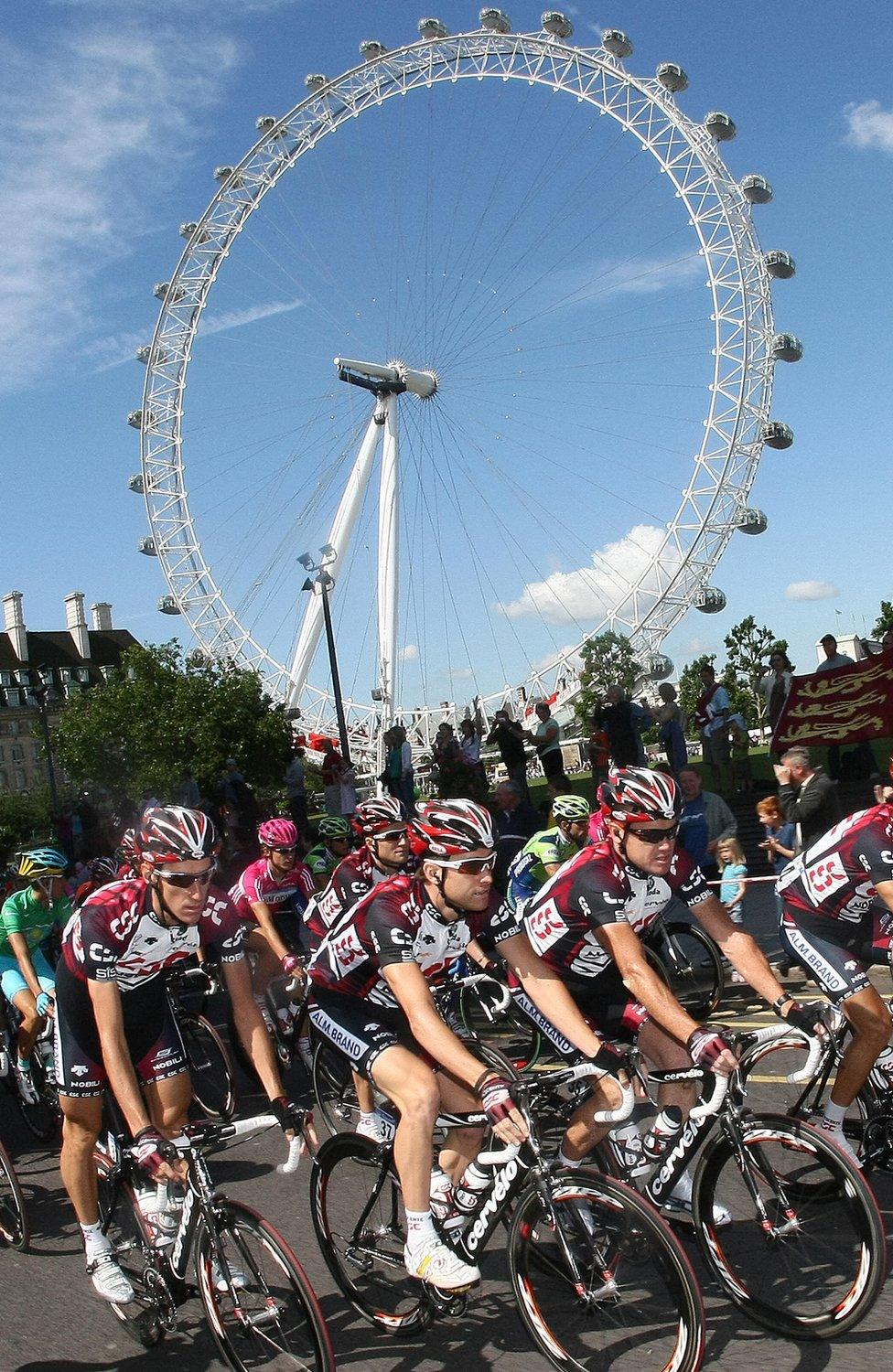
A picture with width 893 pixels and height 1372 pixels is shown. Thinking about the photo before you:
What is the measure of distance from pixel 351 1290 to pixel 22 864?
201 inches

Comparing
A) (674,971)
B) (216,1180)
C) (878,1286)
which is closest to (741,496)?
(674,971)

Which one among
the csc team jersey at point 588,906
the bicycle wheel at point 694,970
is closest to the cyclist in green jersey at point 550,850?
the bicycle wheel at point 694,970

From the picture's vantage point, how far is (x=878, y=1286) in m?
4.16

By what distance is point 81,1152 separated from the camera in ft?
17.3

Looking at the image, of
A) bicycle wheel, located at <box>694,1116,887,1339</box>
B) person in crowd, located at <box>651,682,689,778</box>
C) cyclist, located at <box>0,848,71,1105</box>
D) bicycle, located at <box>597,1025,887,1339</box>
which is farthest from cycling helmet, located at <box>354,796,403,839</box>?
person in crowd, located at <box>651,682,689,778</box>

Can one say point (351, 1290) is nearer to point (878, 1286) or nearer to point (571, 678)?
point (878, 1286)

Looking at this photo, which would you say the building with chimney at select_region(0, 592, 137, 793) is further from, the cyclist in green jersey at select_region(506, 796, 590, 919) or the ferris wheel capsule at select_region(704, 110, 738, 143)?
the cyclist in green jersey at select_region(506, 796, 590, 919)

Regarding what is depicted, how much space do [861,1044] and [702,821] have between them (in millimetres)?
6922

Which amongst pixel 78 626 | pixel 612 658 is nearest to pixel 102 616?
pixel 78 626

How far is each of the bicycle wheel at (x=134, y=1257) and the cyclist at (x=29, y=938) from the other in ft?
10.9

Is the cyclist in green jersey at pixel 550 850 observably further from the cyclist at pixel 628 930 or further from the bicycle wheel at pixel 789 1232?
the bicycle wheel at pixel 789 1232

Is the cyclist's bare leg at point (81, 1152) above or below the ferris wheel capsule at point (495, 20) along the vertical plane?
below

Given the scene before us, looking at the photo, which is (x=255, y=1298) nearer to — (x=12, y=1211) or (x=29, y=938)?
(x=12, y=1211)

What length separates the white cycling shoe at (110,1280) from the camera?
5.02 meters
